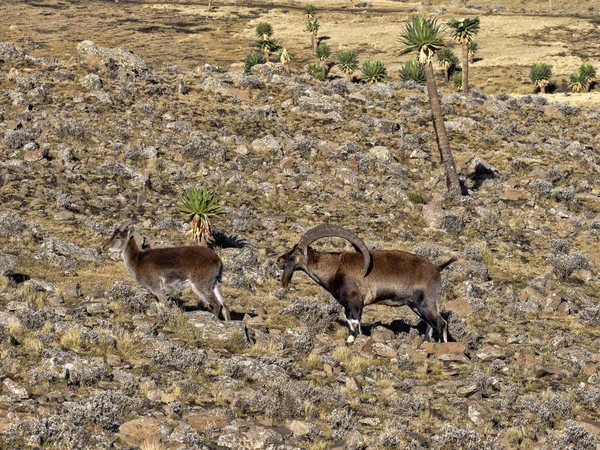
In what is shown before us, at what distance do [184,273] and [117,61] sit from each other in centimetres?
3012

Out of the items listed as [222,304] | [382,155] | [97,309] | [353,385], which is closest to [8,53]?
[382,155]

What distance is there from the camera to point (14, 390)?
11.4 meters

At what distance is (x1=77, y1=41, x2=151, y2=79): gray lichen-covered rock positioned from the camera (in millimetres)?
42250

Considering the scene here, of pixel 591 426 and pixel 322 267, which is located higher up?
pixel 322 267

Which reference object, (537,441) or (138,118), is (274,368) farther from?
(138,118)

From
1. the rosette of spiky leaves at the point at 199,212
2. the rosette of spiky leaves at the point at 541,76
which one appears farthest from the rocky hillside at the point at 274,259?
the rosette of spiky leaves at the point at 541,76

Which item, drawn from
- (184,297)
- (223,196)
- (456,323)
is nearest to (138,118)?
(223,196)

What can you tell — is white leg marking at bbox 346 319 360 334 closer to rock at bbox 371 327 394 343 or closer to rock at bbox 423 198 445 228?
rock at bbox 371 327 394 343

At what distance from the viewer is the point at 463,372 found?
1502 centimetres

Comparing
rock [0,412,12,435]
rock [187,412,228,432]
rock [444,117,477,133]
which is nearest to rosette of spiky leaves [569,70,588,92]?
rock [444,117,477,133]

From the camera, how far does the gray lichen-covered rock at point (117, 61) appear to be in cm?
4225

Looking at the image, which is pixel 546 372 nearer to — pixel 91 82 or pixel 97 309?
pixel 97 309

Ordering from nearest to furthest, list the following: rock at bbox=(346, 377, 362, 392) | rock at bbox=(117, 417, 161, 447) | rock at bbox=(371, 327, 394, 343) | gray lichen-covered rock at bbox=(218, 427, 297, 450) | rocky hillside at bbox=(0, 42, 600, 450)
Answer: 1. rock at bbox=(117, 417, 161, 447)
2. gray lichen-covered rock at bbox=(218, 427, 297, 450)
3. rocky hillside at bbox=(0, 42, 600, 450)
4. rock at bbox=(346, 377, 362, 392)
5. rock at bbox=(371, 327, 394, 343)

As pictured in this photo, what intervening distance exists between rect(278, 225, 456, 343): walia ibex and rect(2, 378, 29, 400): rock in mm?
6810
